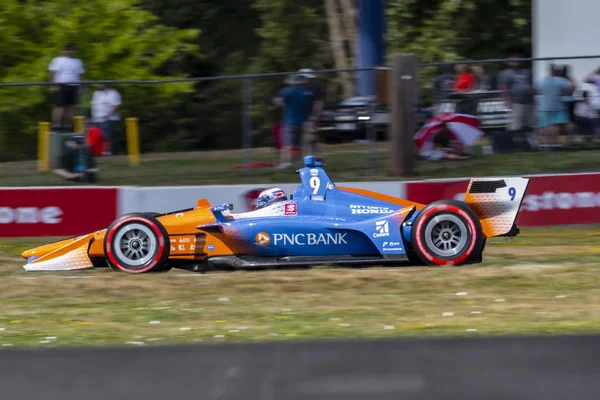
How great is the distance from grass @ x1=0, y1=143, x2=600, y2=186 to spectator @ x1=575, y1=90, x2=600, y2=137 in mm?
340

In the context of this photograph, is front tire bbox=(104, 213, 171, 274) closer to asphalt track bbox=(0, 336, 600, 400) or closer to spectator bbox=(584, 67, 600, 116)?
asphalt track bbox=(0, 336, 600, 400)

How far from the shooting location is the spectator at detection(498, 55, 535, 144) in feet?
42.4

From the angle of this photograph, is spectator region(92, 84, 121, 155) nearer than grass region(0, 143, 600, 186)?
No

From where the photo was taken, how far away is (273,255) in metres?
9.77

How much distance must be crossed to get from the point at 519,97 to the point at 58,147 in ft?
18.8

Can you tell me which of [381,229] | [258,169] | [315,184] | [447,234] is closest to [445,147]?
[258,169]

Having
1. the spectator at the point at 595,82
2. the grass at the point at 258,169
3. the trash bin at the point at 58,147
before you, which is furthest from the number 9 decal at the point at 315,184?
the spectator at the point at 595,82

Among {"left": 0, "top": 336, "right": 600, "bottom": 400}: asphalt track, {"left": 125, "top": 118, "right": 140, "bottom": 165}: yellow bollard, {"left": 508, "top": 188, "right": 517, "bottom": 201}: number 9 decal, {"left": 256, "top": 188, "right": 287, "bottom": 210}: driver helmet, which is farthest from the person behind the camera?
{"left": 125, "top": 118, "right": 140, "bottom": 165}: yellow bollard

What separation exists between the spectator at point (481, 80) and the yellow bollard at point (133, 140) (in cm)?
430

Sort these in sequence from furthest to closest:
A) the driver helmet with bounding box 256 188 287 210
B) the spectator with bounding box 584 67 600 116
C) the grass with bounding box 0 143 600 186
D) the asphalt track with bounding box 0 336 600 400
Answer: the grass with bounding box 0 143 600 186
the spectator with bounding box 584 67 600 116
the driver helmet with bounding box 256 188 287 210
the asphalt track with bounding box 0 336 600 400

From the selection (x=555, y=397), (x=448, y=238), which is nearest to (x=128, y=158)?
(x=448, y=238)

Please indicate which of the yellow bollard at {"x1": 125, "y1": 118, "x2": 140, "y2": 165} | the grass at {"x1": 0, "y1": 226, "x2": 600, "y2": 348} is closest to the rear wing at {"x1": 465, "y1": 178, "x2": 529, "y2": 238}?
the grass at {"x1": 0, "y1": 226, "x2": 600, "y2": 348}

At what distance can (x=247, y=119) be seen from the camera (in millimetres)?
13500

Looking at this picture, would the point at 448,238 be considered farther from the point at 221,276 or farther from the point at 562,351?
the point at 562,351
